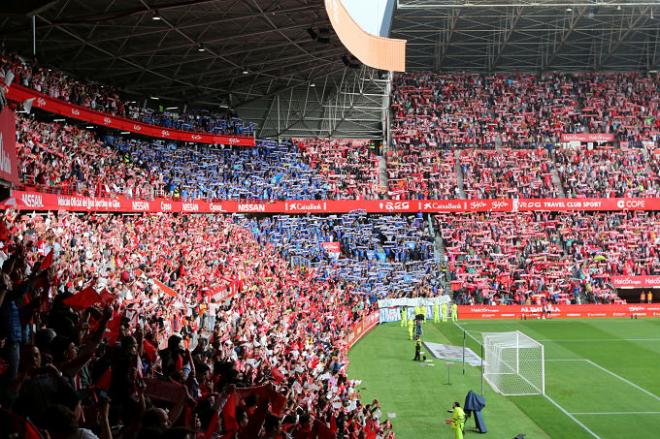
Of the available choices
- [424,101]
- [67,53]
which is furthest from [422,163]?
[67,53]

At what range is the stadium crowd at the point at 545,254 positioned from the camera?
42.3m

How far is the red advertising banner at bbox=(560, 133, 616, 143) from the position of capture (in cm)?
5372

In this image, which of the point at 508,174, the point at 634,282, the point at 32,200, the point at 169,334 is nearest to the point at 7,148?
the point at 169,334

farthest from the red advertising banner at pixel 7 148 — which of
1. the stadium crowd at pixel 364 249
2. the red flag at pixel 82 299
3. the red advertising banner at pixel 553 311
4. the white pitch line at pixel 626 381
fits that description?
the red advertising banner at pixel 553 311

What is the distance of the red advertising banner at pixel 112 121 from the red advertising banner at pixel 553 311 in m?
17.8

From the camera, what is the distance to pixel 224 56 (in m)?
36.3

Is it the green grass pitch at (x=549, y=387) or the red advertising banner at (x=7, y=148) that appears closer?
the red advertising banner at (x=7, y=148)

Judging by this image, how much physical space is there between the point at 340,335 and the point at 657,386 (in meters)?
11.2

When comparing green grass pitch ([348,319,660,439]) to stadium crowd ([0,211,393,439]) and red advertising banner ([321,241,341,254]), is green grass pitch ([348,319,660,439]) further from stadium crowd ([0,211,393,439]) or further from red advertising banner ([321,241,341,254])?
red advertising banner ([321,241,341,254])

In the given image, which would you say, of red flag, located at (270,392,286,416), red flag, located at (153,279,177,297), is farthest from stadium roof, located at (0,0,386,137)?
red flag, located at (270,392,286,416)

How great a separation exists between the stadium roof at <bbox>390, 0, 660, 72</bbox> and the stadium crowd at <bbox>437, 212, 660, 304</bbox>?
43.5ft

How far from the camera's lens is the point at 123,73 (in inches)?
1496

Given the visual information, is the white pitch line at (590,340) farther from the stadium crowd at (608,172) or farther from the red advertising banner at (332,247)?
the stadium crowd at (608,172)

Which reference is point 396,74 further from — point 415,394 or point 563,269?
point 415,394
